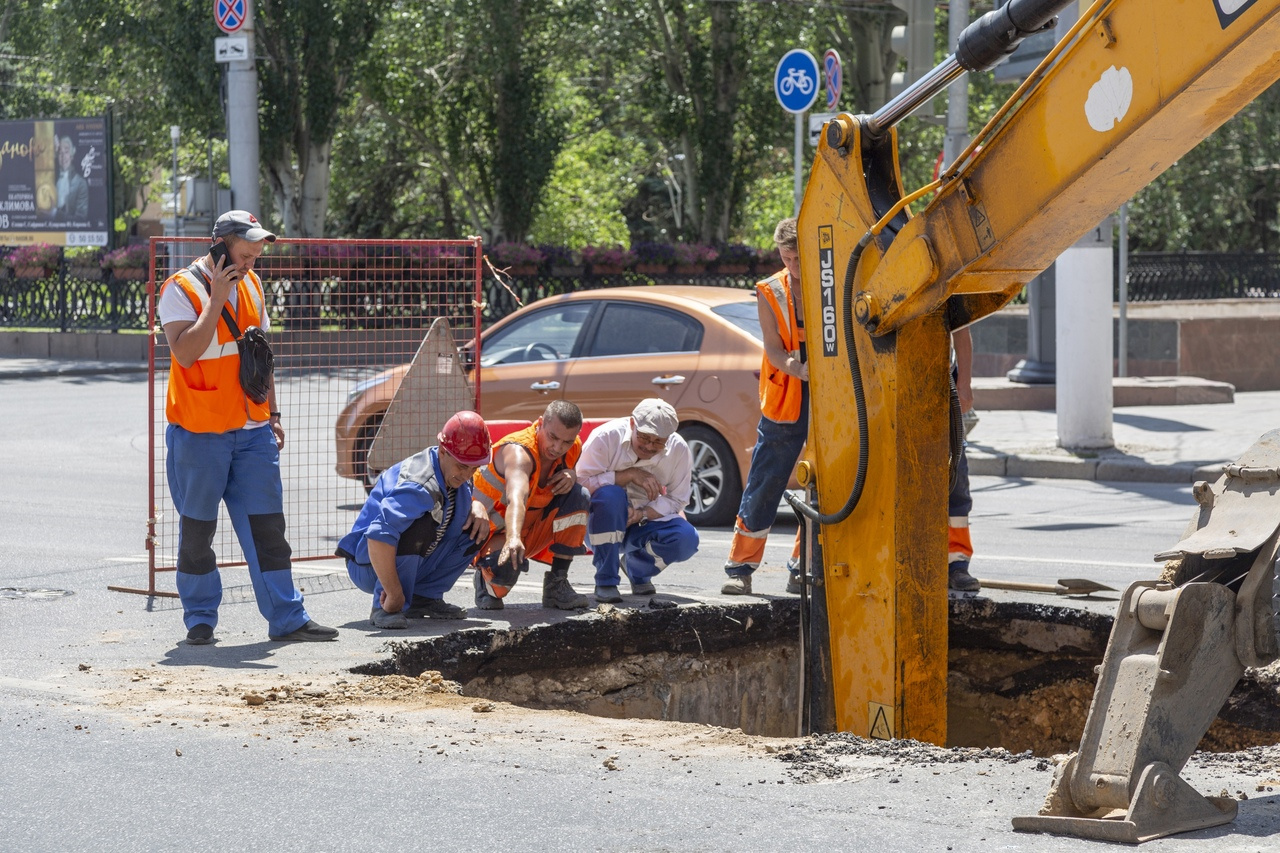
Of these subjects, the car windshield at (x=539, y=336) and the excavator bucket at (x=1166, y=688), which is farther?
the car windshield at (x=539, y=336)

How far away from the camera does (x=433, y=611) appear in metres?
7.07

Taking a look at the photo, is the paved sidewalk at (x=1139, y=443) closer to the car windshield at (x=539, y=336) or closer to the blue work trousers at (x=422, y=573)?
the car windshield at (x=539, y=336)

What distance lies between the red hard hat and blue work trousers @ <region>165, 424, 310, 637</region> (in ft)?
2.46

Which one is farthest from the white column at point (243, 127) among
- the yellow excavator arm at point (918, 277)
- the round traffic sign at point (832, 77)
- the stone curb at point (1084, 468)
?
the yellow excavator arm at point (918, 277)

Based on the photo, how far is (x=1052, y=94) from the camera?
446 centimetres

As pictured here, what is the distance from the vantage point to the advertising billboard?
2514 cm

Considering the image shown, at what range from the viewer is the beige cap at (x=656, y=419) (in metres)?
7.33

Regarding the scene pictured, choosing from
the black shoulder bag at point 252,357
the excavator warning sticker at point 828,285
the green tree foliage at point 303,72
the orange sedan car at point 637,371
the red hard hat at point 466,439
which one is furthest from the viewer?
the green tree foliage at point 303,72

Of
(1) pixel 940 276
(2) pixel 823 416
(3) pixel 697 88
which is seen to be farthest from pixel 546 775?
(3) pixel 697 88

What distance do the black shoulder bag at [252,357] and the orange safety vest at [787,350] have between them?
8.01 ft

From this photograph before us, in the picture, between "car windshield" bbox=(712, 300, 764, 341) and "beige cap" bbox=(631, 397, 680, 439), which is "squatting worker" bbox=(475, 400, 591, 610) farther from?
"car windshield" bbox=(712, 300, 764, 341)

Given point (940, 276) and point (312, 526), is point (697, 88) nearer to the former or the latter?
point (312, 526)

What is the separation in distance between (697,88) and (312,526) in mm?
19913

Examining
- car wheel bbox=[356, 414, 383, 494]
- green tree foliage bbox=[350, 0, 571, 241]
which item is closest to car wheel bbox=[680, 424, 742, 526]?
car wheel bbox=[356, 414, 383, 494]
